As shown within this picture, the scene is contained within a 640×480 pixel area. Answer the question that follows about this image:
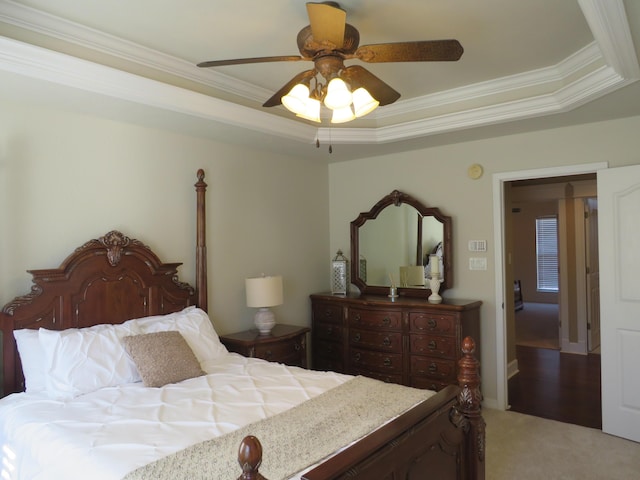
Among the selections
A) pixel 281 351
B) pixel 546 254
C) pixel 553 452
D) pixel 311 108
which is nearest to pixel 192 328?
pixel 281 351

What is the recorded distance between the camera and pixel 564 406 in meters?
3.97

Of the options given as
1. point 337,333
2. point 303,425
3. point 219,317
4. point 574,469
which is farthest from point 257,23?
point 574,469

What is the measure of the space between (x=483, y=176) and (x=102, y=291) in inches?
128

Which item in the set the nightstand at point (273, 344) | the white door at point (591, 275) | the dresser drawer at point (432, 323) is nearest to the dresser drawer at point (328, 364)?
the nightstand at point (273, 344)

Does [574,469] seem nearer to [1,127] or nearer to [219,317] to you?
[219,317]

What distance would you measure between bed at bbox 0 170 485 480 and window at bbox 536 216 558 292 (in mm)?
9060

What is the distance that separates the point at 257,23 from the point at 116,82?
912 mm

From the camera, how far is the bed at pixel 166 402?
5.17ft

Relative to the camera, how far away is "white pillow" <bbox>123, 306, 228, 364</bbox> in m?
2.91

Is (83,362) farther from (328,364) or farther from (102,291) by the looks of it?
(328,364)

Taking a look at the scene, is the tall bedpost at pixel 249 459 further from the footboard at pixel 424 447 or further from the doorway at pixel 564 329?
the doorway at pixel 564 329

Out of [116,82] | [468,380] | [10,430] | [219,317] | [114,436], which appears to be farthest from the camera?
[219,317]

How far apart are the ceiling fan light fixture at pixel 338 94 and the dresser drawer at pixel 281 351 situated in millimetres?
2063

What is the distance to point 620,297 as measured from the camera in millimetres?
3320
